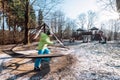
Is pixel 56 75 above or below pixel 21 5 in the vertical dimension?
below

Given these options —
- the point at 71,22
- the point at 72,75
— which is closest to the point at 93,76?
the point at 72,75

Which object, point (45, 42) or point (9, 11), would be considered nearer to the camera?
point (45, 42)

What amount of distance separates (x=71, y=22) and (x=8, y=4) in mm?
50832

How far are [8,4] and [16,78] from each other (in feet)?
80.7

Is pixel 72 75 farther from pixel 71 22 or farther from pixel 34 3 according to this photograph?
pixel 71 22

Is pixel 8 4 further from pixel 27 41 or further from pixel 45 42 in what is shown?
pixel 45 42

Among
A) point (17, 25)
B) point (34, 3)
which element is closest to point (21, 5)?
point (34, 3)

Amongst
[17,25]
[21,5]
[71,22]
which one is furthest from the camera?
[71,22]

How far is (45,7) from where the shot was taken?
31047 mm

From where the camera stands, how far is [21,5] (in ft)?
89.8

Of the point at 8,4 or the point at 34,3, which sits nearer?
the point at 34,3

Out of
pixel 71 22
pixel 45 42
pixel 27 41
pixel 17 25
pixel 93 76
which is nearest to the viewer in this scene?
pixel 93 76

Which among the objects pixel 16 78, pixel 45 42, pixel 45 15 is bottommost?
pixel 16 78

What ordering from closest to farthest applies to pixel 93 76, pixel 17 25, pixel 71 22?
pixel 93 76 < pixel 17 25 < pixel 71 22
